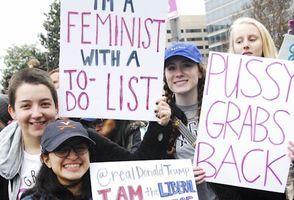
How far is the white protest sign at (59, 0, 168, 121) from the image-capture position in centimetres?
264

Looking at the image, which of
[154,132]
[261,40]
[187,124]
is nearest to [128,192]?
[154,132]

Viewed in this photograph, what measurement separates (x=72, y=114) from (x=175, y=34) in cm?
392

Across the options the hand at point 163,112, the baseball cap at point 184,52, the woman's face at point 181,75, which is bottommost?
→ the hand at point 163,112

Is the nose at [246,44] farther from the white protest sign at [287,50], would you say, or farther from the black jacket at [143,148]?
the black jacket at [143,148]

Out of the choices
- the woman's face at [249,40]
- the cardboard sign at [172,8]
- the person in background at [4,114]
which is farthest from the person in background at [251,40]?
the person in background at [4,114]

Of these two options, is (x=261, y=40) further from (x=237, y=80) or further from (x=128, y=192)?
(x=128, y=192)

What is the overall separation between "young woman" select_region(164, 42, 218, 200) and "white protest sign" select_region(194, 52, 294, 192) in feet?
0.48

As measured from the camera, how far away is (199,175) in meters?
2.57

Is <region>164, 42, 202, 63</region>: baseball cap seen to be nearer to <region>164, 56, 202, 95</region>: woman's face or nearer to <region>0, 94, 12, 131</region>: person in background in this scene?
<region>164, 56, 202, 95</region>: woman's face

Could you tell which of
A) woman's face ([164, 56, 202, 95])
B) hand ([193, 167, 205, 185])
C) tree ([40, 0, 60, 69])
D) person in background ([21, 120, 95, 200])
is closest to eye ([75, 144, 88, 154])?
person in background ([21, 120, 95, 200])

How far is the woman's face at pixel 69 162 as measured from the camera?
218 centimetres

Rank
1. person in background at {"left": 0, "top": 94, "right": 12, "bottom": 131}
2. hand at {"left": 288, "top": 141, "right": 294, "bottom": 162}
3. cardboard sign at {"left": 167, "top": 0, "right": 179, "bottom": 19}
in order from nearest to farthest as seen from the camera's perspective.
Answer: hand at {"left": 288, "top": 141, "right": 294, "bottom": 162}
person in background at {"left": 0, "top": 94, "right": 12, "bottom": 131}
cardboard sign at {"left": 167, "top": 0, "right": 179, "bottom": 19}

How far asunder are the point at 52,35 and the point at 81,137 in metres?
36.6

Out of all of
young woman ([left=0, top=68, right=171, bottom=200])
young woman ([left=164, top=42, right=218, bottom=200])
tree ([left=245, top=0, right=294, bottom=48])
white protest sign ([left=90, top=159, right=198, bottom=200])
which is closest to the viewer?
white protest sign ([left=90, top=159, right=198, bottom=200])
